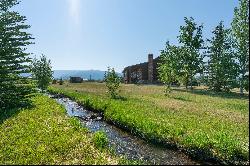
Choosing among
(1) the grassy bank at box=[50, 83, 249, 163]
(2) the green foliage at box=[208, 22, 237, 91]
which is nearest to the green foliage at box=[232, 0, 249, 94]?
(2) the green foliage at box=[208, 22, 237, 91]

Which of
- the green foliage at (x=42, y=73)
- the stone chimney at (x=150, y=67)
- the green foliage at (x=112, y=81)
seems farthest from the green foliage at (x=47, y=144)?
the stone chimney at (x=150, y=67)

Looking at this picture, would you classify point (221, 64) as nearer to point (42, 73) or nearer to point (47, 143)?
point (42, 73)

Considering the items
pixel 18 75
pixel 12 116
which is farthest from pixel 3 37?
pixel 12 116

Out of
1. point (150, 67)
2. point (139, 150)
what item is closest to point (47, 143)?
point (139, 150)

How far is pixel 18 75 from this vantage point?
136 feet

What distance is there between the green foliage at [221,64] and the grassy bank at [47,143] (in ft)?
126

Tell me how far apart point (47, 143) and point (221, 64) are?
1947 inches

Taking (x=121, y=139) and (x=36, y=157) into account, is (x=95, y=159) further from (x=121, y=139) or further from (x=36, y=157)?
(x=121, y=139)

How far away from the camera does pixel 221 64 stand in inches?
2549

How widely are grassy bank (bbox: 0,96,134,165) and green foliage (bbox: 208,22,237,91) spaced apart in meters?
38.4

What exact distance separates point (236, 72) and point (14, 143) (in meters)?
46.3

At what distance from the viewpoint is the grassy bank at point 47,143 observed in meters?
16.9

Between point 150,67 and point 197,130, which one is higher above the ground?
point 150,67

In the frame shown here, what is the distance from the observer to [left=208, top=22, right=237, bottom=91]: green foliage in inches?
2405
